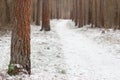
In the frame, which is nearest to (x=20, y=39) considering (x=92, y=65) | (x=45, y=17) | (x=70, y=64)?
(x=70, y=64)

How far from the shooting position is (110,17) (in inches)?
1566

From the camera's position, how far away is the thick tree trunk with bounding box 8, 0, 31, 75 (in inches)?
333

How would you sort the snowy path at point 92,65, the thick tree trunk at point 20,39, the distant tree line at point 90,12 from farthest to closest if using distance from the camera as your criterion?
the distant tree line at point 90,12 → the snowy path at point 92,65 → the thick tree trunk at point 20,39

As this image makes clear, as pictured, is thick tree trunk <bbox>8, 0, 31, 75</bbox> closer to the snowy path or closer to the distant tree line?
the snowy path

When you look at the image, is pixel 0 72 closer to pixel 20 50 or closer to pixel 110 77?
pixel 20 50

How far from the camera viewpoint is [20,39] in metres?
8.52

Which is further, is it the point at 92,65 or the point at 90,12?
the point at 90,12

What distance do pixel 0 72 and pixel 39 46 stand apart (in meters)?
6.58

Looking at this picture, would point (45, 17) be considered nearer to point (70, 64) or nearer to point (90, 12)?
point (70, 64)

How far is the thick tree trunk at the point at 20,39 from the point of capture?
8.47 meters

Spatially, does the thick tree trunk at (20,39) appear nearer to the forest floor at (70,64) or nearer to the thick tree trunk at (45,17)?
the forest floor at (70,64)

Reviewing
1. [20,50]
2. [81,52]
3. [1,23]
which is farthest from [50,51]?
[1,23]

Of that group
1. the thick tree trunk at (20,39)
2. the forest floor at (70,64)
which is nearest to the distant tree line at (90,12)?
the forest floor at (70,64)

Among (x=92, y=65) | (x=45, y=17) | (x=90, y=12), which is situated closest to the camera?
(x=92, y=65)
